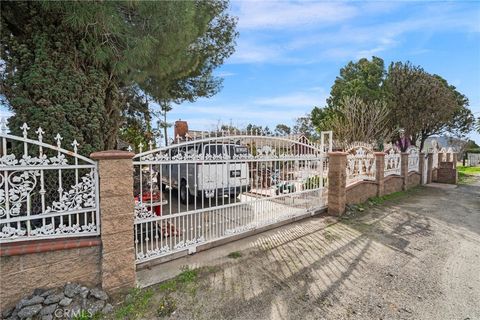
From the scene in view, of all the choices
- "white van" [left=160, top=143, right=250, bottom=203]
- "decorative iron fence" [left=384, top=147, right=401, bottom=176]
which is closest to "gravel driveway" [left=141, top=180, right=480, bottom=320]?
"white van" [left=160, top=143, right=250, bottom=203]

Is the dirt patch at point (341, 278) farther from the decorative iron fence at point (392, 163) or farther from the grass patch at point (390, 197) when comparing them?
the decorative iron fence at point (392, 163)

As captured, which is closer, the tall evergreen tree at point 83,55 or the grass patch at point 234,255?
the tall evergreen tree at point 83,55

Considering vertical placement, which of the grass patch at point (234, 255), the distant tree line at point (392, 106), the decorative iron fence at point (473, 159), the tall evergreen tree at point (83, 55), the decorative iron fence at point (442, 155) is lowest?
the grass patch at point (234, 255)

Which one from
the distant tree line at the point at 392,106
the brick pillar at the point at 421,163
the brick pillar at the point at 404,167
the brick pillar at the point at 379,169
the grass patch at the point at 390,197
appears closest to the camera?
the grass patch at the point at 390,197

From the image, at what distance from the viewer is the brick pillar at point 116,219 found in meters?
2.73

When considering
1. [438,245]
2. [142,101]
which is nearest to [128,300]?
[438,245]

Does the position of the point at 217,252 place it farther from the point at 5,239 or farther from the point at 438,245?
the point at 438,245


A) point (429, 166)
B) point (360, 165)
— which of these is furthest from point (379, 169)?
point (429, 166)

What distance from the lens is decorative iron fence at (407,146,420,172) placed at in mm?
10578

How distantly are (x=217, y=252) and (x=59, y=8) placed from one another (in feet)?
13.4

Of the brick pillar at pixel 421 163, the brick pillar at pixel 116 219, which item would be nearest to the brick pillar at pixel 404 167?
the brick pillar at pixel 421 163

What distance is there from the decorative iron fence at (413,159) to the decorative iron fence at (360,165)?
137 inches

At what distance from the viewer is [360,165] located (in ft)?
25.4

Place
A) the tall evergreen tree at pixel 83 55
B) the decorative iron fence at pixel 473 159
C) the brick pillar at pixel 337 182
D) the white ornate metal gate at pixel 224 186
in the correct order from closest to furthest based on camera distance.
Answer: the tall evergreen tree at pixel 83 55
the white ornate metal gate at pixel 224 186
the brick pillar at pixel 337 182
the decorative iron fence at pixel 473 159
